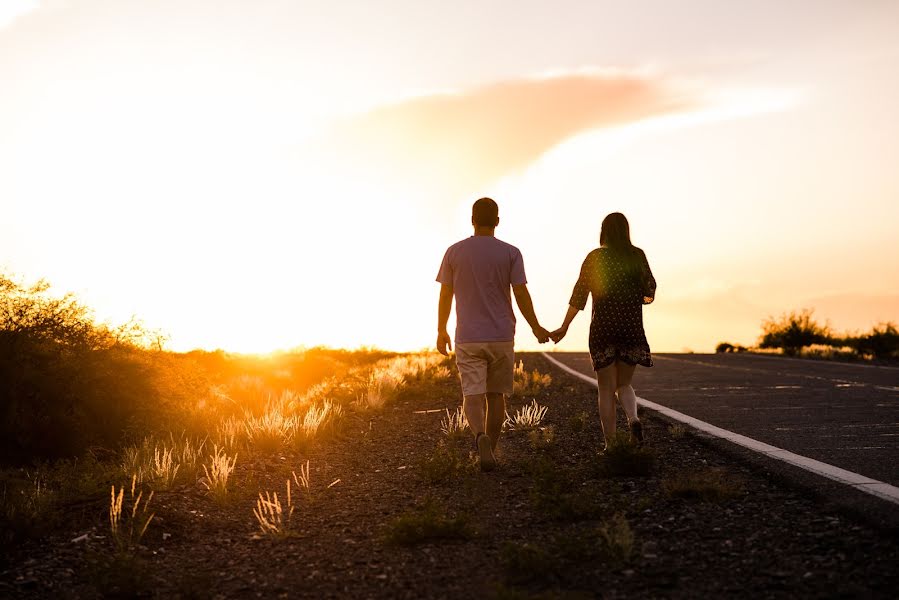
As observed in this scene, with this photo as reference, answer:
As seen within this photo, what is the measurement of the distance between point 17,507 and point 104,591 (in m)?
2.19

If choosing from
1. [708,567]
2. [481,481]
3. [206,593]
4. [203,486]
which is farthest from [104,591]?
[708,567]

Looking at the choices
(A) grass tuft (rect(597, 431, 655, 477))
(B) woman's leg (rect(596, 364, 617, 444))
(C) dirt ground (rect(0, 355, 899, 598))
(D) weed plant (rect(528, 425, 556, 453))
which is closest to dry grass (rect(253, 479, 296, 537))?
(C) dirt ground (rect(0, 355, 899, 598))

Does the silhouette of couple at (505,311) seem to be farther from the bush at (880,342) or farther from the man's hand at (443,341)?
the bush at (880,342)

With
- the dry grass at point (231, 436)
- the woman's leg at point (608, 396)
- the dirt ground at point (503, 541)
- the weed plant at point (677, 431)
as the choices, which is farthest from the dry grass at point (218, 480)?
the weed plant at point (677, 431)

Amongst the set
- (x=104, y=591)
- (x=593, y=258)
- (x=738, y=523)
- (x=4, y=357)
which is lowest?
(x=104, y=591)

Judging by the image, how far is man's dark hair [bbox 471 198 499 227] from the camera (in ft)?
25.1

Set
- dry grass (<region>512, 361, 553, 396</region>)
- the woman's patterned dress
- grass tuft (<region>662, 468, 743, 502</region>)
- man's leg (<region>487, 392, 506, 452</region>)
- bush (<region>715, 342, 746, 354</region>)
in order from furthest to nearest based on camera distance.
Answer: bush (<region>715, 342, 746, 354</region>) < dry grass (<region>512, 361, 553, 396</region>) < man's leg (<region>487, 392, 506, 452</region>) < the woman's patterned dress < grass tuft (<region>662, 468, 743, 502</region>)

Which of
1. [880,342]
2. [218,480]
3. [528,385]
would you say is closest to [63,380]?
[218,480]

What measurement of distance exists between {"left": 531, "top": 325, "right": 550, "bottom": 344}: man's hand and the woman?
0.50 metres

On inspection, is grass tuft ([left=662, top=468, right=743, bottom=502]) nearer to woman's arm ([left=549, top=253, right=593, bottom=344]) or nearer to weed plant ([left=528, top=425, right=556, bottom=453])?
woman's arm ([left=549, top=253, right=593, bottom=344])

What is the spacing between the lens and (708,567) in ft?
15.5

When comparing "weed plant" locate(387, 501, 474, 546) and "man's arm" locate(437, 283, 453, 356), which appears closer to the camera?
"weed plant" locate(387, 501, 474, 546)

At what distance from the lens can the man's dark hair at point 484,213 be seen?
7.65 meters

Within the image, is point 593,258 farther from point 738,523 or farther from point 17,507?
point 17,507
